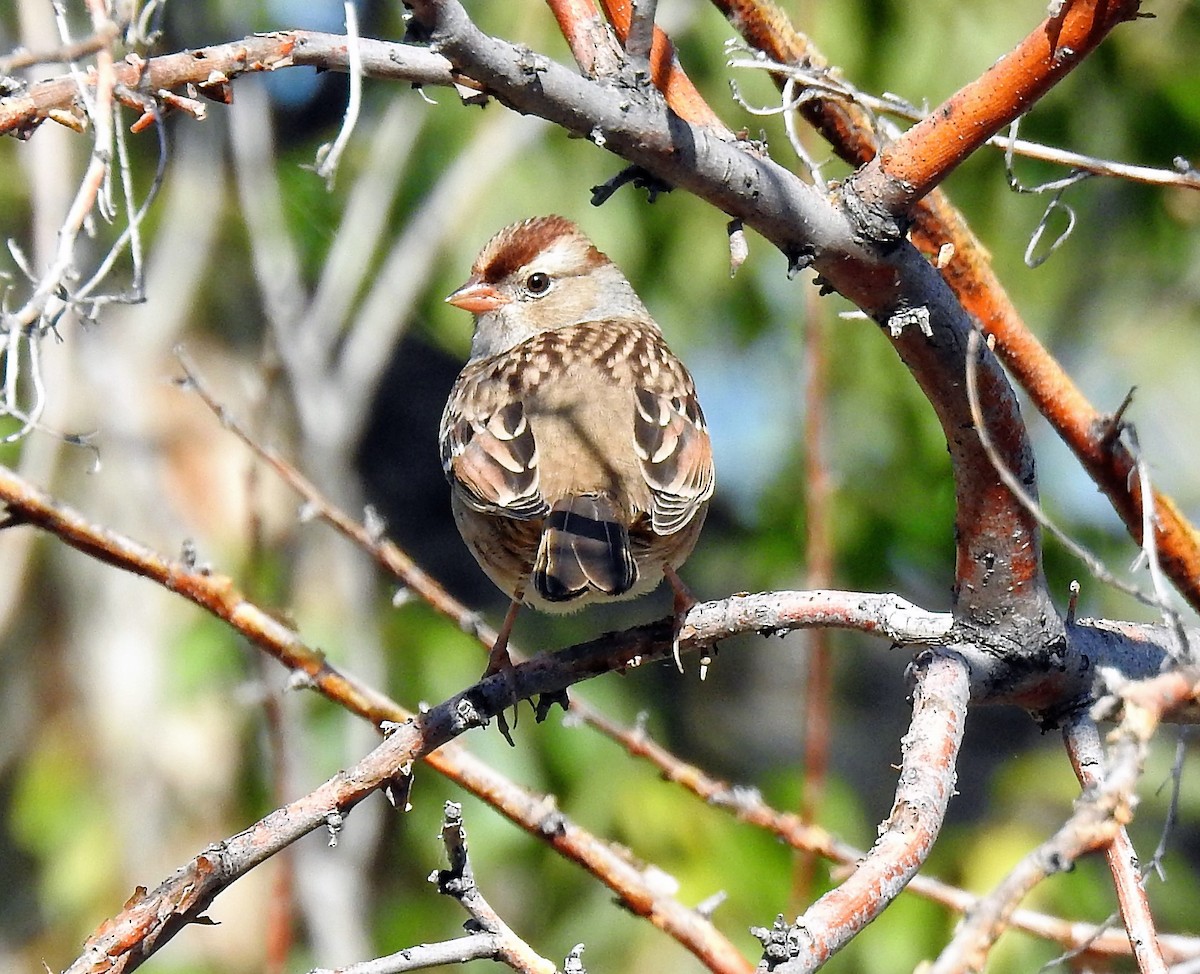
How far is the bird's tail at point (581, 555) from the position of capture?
9.73ft

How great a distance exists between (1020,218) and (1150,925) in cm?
388

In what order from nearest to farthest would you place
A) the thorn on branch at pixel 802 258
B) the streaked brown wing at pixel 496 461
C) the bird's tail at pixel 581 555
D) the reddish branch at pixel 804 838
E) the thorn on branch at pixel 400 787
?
1. the thorn on branch at pixel 802 258
2. the thorn on branch at pixel 400 787
3. the reddish branch at pixel 804 838
4. the bird's tail at pixel 581 555
5. the streaked brown wing at pixel 496 461

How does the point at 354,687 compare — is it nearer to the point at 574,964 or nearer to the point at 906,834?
the point at 574,964

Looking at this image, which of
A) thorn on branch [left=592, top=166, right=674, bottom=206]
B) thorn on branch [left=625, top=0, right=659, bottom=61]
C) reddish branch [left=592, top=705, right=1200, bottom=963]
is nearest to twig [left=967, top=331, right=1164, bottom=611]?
thorn on branch [left=592, top=166, right=674, bottom=206]

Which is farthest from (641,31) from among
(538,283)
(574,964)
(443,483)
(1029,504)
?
(443,483)

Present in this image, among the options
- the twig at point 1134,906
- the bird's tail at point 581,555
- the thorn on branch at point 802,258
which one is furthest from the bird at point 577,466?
the twig at point 1134,906

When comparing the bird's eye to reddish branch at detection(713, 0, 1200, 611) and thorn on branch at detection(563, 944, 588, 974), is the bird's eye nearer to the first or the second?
reddish branch at detection(713, 0, 1200, 611)

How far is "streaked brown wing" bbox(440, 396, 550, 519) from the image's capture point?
3.34 m

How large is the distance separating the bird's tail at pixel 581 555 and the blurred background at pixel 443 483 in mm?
1283

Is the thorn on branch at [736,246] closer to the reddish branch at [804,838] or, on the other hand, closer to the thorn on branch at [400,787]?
the thorn on branch at [400,787]

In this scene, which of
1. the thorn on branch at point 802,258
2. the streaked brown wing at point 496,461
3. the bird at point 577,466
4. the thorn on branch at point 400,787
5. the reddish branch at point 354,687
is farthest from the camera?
the streaked brown wing at point 496,461

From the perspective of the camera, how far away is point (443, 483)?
281 inches

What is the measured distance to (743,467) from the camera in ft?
20.6

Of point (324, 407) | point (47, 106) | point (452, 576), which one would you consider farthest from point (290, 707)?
point (47, 106)
